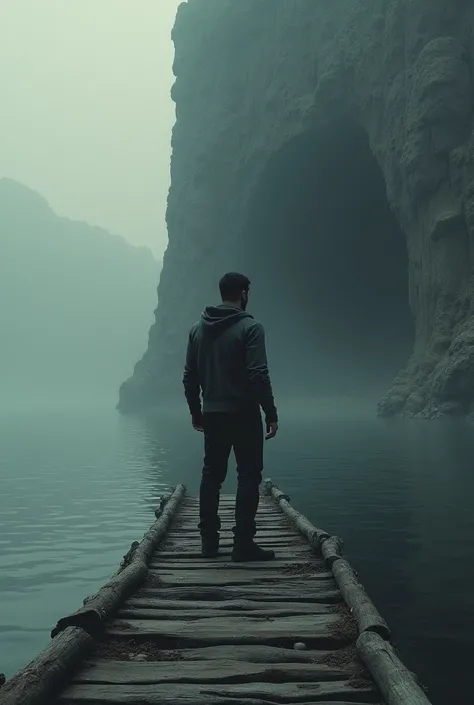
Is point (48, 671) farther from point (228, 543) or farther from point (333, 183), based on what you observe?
point (333, 183)

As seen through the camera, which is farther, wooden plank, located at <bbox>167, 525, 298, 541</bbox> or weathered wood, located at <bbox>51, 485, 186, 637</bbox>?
wooden plank, located at <bbox>167, 525, 298, 541</bbox>

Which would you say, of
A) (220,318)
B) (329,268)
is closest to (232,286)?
(220,318)

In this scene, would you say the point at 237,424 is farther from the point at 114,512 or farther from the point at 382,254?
the point at 382,254

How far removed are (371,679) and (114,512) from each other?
12741 millimetres

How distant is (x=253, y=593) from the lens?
5.30 m

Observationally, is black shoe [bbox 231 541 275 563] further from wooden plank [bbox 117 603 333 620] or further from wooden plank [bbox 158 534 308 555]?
wooden plank [bbox 117 603 333 620]

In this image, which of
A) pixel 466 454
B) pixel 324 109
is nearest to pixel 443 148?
pixel 324 109

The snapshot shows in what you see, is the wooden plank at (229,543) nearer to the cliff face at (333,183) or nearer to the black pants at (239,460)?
the black pants at (239,460)

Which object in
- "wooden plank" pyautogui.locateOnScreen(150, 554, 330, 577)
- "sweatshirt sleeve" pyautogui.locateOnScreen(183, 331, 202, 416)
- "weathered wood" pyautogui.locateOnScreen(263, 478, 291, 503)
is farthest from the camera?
"weathered wood" pyautogui.locateOnScreen(263, 478, 291, 503)

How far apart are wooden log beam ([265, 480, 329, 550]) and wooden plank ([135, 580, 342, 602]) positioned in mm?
1357

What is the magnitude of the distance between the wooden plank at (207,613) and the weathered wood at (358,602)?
0.21 meters

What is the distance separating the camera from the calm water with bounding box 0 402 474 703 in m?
7.16

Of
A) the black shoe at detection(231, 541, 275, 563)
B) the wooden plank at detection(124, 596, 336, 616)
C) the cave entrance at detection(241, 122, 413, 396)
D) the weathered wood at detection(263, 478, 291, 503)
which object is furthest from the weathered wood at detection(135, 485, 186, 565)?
the cave entrance at detection(241, 122, 413, 396)

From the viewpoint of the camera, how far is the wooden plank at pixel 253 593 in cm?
519
